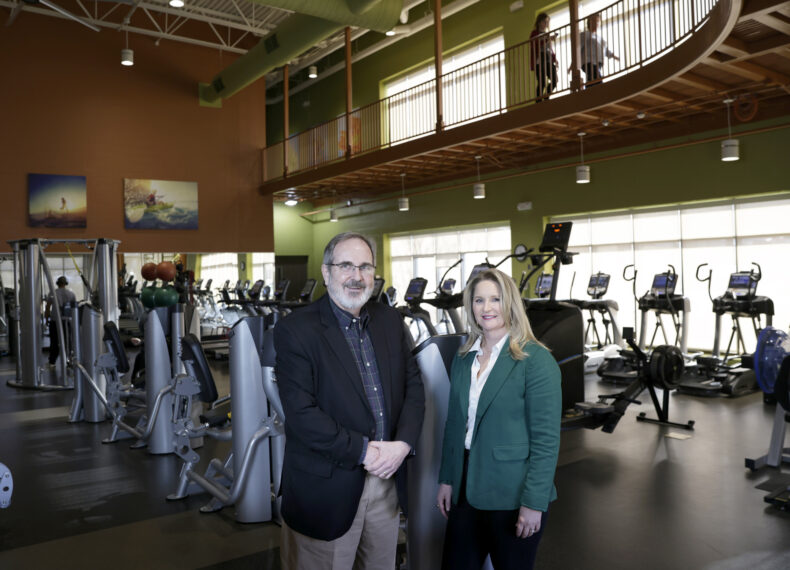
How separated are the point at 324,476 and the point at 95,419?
213 inches

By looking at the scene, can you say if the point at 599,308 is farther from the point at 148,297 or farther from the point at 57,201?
the point at 57,201

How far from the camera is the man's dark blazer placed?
5.98 ft

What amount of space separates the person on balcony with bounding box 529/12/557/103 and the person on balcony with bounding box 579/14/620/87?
0.55 m

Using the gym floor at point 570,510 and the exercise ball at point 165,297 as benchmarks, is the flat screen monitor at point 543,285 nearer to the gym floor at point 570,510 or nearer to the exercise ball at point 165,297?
the gym floor at point 570,510

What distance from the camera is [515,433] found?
1.96 meters

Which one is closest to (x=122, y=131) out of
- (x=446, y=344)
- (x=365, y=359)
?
(x=446, y=344)

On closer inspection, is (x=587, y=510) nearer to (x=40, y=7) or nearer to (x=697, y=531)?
(x=697, y=531)

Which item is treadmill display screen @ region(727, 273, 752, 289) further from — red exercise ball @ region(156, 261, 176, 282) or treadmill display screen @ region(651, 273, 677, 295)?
red exercise ball @ region(156, 261, 176, 282)

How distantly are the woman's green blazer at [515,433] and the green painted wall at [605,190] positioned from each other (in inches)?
336

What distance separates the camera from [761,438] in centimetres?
513

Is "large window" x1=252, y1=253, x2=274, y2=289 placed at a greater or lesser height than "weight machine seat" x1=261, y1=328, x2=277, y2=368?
greater

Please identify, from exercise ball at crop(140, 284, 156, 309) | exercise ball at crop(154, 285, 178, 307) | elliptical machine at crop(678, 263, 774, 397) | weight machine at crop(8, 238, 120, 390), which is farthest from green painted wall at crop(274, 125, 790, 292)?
exercise ball at crop(140, 284, 156, 309)

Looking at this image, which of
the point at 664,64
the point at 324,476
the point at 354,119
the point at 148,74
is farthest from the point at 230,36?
the point at 324,476

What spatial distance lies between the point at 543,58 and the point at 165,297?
692cm
